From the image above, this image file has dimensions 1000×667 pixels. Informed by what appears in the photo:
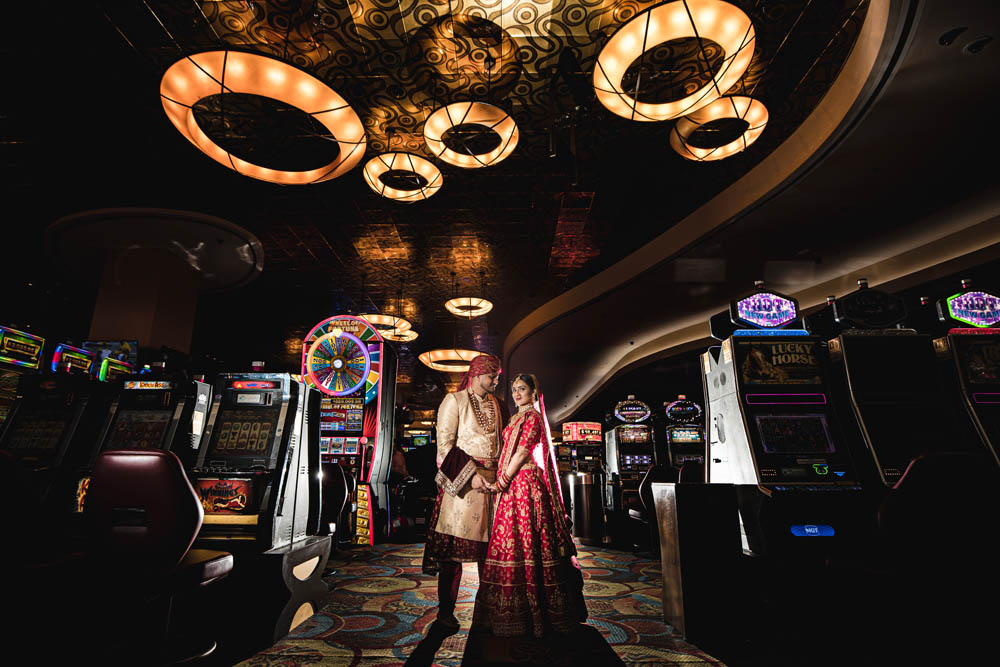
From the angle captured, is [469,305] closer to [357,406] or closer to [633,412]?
[357,406]

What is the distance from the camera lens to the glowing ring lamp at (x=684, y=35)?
294 centimetres

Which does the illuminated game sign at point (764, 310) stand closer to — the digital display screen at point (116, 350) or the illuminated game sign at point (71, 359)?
the illuminated game sign at point (71, 359)

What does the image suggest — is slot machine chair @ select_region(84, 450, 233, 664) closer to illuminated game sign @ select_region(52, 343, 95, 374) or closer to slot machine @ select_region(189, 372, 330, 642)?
slot machine @ select_region(189, 372, 330, 642)

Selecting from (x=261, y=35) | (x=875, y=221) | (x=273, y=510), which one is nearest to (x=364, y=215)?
(x=261, y=35)

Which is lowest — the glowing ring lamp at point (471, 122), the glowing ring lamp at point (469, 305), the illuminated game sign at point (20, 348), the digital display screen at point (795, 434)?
the digital display screen at point (795, 434)

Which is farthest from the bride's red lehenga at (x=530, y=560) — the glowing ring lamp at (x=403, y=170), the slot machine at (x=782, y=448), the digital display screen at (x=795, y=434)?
the glowing ring lamp at (x=403, y=170)

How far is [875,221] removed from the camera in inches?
226

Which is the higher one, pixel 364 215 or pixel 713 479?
pixel 364 215

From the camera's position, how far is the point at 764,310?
4.43 meters

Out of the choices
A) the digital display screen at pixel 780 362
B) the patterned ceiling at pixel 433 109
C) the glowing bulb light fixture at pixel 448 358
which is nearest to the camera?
the digital display screen at pixel 780 362

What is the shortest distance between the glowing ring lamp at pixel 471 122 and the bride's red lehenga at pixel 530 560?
2.55 m

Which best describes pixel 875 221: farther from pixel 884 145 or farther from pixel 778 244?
pixel 884 145

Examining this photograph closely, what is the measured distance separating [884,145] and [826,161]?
0.43m

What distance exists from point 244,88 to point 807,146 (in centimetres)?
482
